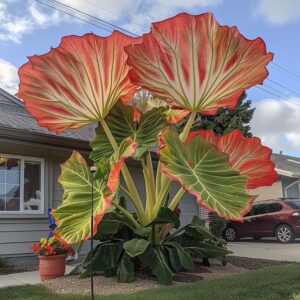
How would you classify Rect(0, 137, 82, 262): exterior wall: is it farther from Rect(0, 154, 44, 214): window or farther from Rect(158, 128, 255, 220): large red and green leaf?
Rect(158, 128, 255, 220): large red and green leaf

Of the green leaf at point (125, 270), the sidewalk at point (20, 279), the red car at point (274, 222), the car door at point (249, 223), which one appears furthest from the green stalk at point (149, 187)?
the car door at point (249, 223)

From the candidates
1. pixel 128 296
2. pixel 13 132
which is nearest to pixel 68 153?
pixel 13 132

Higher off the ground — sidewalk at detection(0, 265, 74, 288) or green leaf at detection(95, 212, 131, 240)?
green leaf at detection(95, 212, 131, 240)

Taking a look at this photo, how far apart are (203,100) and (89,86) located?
5.88ft

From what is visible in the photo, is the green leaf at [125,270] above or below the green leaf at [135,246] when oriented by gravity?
below

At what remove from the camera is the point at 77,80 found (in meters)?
6.93

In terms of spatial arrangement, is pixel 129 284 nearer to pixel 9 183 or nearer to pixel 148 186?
pixel 148 186

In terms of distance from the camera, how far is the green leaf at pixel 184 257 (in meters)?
7.14

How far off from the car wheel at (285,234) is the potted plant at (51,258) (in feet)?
33.8

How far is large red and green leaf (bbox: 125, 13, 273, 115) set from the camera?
249 inches

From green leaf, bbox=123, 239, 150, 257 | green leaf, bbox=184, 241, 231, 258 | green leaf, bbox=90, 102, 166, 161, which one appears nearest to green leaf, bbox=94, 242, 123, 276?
green leaf, bbox=123, 239, 150, 257

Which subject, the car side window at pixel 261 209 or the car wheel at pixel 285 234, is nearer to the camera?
the car wheel at pixel 285 234

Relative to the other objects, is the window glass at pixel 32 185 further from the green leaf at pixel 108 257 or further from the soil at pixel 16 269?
the green leaf at pixel 108 257

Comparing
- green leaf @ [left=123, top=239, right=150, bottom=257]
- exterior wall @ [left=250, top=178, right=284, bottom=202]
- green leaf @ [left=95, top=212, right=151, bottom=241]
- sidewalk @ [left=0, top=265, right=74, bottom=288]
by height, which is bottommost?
sidewalk @ [left=0, top=265, right=74, bottom=288]
